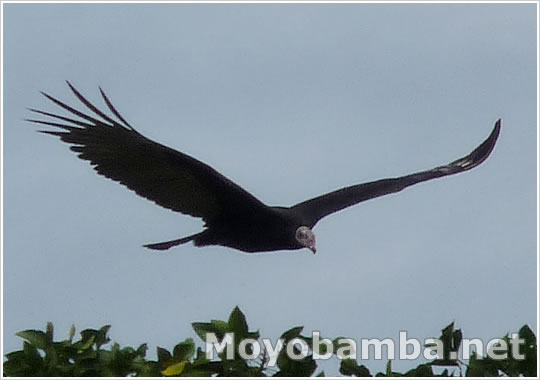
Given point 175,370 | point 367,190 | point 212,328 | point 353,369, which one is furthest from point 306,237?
point 175,370

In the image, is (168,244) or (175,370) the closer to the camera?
A: (175,370)

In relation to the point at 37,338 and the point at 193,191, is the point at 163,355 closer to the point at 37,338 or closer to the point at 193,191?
the point at 37,338

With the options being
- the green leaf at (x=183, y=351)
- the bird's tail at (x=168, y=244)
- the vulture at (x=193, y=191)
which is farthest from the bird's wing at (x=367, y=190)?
the green leaf at (x=183, y=351)

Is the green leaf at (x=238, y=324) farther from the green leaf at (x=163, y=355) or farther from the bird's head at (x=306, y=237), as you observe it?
the bird's head at (x=306, y=237)

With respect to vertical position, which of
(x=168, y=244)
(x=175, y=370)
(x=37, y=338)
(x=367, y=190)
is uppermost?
(x=367, y=190)

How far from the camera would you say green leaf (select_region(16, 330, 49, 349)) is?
13.8 feet

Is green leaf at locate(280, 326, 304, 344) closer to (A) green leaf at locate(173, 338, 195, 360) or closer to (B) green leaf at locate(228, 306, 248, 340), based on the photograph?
(B) green leaf at locate(228, 306, 248, 340)

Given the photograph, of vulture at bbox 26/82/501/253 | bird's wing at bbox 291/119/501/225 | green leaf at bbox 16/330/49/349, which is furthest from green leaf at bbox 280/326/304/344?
bird's wing at bbox 291/119/501/225

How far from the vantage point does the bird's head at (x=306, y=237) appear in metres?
7.50

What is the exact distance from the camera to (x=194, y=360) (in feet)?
13.4

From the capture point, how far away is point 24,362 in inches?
166

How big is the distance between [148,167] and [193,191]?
16.4 inches

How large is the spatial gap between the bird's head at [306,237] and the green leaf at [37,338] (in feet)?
11.3

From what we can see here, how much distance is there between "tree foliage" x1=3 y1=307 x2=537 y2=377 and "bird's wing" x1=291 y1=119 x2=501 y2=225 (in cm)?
350
